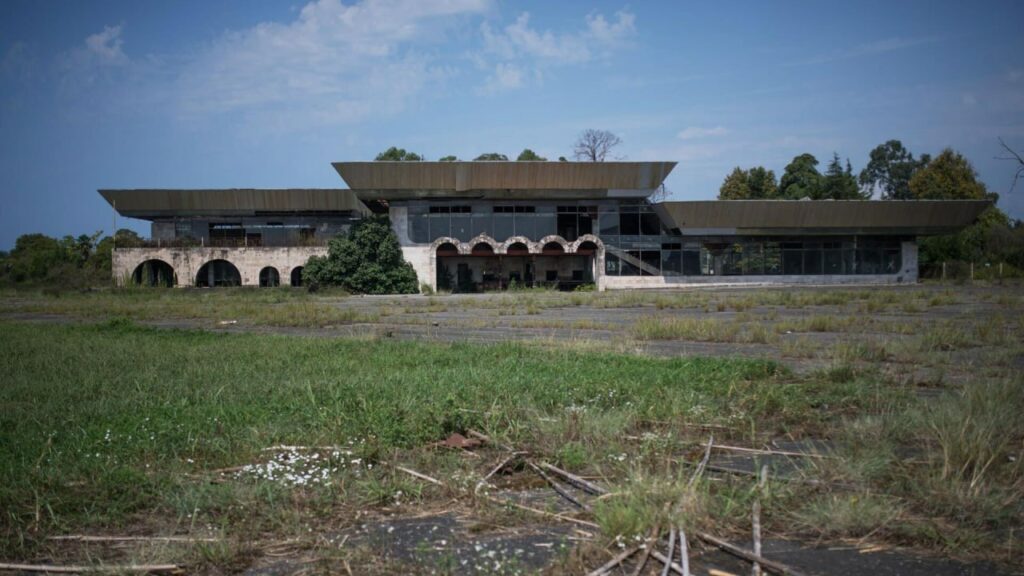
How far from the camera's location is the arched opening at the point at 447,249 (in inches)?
1925

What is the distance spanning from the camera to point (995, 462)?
15.1 ft

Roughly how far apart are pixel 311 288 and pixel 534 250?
14838 millimetres

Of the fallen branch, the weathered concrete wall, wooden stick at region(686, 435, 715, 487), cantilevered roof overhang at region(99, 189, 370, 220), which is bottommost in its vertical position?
the fallen branch

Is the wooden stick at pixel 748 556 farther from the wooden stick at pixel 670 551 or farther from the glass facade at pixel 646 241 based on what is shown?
the glass facade at pixel 646 241

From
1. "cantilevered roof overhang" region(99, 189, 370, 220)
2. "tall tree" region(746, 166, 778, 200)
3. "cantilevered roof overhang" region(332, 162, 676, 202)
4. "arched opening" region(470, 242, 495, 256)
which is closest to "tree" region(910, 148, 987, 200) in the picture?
"tall tree" region(746, 166, 778, 200)

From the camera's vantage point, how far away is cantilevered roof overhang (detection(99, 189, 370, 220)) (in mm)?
54469

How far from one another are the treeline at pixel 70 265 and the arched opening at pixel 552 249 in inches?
1169

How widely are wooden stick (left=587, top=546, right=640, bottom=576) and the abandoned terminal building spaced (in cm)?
4338

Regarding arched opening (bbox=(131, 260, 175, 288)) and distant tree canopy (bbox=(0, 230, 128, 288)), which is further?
arched opening (bbox=(131, 260, 175, 288))

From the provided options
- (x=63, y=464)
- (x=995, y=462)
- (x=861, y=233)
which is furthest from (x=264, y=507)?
(x=861, y=233)

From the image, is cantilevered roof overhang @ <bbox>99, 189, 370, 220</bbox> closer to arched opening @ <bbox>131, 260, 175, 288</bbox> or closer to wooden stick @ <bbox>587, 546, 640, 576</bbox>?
arched opening @ <bbox>131, 260, 175, 288</bbox>

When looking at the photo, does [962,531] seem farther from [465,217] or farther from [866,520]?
[465,217]

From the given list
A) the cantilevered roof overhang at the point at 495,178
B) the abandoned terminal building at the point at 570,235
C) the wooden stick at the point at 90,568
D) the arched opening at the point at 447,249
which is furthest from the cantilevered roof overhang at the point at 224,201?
the wooden stick at the point at 90,568

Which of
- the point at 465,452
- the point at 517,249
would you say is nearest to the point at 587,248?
the point at 517,249
